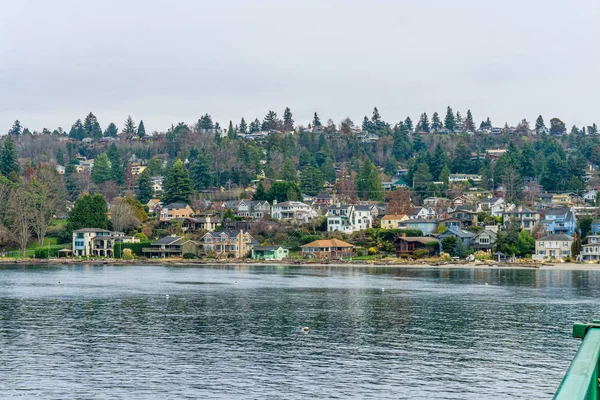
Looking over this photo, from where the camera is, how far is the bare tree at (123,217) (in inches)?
4469

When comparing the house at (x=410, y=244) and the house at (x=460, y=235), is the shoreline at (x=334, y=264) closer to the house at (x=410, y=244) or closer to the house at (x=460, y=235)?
the house at (x=410, y=244)

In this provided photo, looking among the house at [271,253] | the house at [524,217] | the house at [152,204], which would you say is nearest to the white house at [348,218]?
the house at [271,253]

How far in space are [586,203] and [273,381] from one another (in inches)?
4431

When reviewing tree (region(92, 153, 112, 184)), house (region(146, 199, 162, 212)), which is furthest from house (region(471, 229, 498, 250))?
Answer: tree (region(92, 153, 112, 184))

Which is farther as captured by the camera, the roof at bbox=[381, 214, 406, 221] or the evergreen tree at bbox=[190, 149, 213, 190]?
the evergreen tree at bbox=[190, 149, 213, 190]

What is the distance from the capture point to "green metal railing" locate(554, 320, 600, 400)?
4.91m

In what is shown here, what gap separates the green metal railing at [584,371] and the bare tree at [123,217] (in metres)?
110

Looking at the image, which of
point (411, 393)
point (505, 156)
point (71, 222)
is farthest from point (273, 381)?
point (505, 156)

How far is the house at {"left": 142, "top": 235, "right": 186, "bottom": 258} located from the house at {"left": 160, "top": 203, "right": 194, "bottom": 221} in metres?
9.70

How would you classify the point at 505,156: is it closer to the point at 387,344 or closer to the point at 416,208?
the point at 416,208

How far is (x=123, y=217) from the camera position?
11388cm

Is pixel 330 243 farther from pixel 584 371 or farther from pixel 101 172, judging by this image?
pixel 584 371

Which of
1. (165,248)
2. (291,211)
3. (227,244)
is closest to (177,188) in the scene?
(291,211)

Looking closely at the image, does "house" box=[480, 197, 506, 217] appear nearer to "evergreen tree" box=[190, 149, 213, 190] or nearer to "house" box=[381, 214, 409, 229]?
"house" box=[381, 214, 409, 229]
